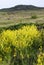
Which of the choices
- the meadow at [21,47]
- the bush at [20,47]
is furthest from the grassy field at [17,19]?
the bush at [20,47]

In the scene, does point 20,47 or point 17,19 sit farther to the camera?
point 17,19

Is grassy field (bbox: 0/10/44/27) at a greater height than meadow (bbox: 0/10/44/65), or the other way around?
meadow (bbox: 0/10/44/65)

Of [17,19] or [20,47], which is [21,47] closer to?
[20,47]

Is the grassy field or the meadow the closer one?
the meadow

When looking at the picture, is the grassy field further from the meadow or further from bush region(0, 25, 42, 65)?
bush region(0, 25, 42, 65)

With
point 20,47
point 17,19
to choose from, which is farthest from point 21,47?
point 17,19

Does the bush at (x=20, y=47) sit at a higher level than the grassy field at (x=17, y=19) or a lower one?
higher

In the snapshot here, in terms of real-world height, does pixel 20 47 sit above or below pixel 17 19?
above

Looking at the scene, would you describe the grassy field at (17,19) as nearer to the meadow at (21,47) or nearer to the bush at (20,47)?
the meadow at (21,47)

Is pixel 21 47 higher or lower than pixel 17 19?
higher

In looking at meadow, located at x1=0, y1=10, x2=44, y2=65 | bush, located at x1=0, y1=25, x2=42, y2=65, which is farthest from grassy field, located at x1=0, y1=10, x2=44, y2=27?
bush, located at x1=0, y1=25, x2=42, y2=65

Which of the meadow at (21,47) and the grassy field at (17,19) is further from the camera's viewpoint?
the grassy field at (17,19)

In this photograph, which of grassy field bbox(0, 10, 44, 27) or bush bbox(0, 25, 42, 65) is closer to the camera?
bush bbox(0, 25, 42, 65)

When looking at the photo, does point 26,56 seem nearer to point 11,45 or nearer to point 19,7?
point 11,45
